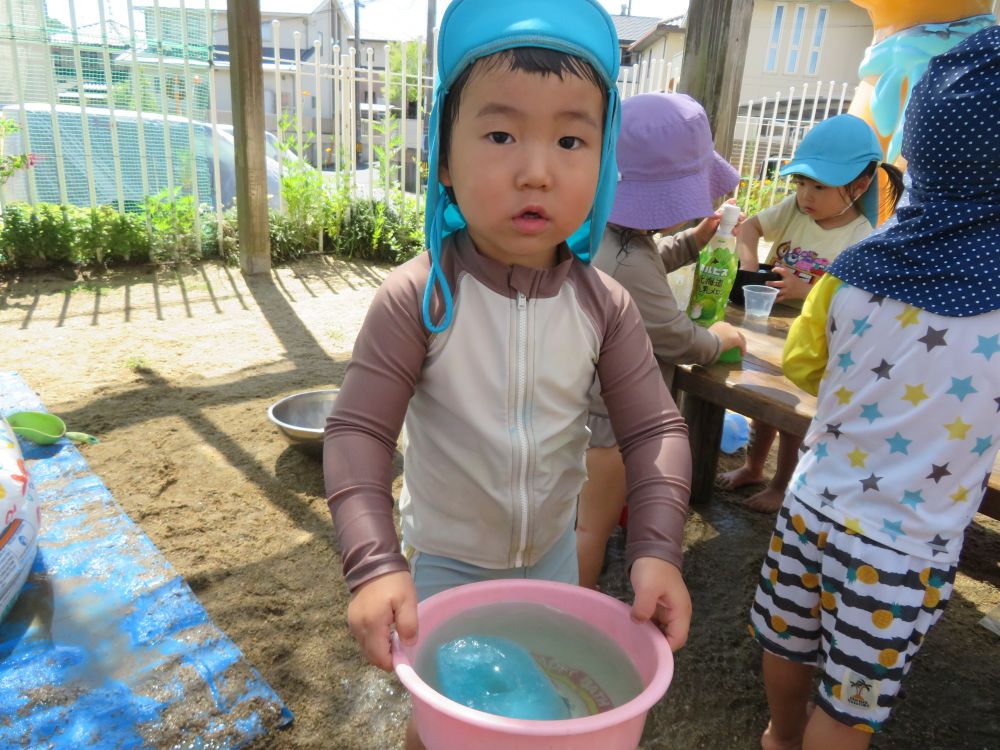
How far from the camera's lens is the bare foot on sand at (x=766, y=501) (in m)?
3.15

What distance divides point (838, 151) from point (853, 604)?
1.91 m

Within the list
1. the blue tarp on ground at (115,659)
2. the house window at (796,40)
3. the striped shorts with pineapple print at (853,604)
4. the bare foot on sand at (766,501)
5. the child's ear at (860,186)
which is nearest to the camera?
the striped shorts with pineapple print at (853,604)

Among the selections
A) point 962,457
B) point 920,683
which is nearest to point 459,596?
point 962,457

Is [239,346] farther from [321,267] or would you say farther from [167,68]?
[167,68]

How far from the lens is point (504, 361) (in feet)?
4.18

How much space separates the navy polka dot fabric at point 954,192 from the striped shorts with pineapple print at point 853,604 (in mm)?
492

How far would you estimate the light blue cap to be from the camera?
2719mm

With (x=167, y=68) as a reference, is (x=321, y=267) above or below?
below

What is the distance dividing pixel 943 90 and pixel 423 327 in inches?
40.6

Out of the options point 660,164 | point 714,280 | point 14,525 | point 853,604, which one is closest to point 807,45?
point 714,280

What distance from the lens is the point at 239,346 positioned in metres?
4.76

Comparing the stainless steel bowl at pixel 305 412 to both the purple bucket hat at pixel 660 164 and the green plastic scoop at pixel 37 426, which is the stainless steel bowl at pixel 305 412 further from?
the purple bucket hat at pixel 660 164

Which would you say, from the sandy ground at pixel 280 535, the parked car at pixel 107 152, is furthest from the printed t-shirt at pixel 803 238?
the parked car at pixel 107 152

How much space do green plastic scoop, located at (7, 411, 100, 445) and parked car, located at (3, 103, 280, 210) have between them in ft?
12.9
